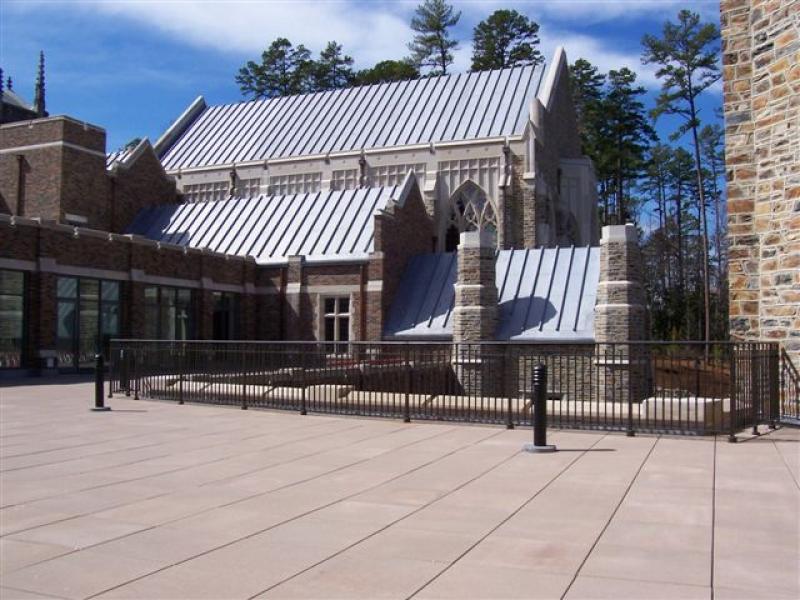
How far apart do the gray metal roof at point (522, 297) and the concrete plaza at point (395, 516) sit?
14.9 meters

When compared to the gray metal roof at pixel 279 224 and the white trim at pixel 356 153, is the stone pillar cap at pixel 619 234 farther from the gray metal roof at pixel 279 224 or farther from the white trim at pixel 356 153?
the white trim at pixel 356 153

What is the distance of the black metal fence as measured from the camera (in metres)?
12.0

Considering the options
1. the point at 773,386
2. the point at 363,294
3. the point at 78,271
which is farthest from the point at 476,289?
the point at 773,386

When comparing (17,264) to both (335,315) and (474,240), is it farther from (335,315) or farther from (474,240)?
(474,240)

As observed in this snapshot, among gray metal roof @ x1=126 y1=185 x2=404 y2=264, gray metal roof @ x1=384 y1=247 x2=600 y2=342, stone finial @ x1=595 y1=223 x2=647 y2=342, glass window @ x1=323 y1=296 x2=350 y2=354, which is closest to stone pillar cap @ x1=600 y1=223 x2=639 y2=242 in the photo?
stone finial @ x1=595 y1=223 x2=647 y2=342

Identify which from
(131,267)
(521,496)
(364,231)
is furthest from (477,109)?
(521,496)

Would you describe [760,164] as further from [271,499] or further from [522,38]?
[522,38]

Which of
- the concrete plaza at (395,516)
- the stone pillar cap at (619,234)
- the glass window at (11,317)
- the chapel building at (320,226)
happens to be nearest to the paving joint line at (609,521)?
the concrete plaza at (395,516)

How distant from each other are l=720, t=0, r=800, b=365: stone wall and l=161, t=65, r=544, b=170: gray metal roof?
23803mm

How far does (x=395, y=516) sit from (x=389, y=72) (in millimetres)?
61091

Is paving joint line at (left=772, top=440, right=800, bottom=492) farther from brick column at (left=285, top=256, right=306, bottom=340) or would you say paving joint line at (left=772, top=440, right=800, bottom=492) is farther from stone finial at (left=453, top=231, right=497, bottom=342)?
brick column at (left=285, top=256, right=306, bottom=340)

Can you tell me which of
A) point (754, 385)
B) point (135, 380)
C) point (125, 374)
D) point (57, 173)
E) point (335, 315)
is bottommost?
point (135, 380)

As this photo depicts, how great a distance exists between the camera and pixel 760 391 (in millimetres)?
12289

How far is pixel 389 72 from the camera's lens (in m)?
64.1
